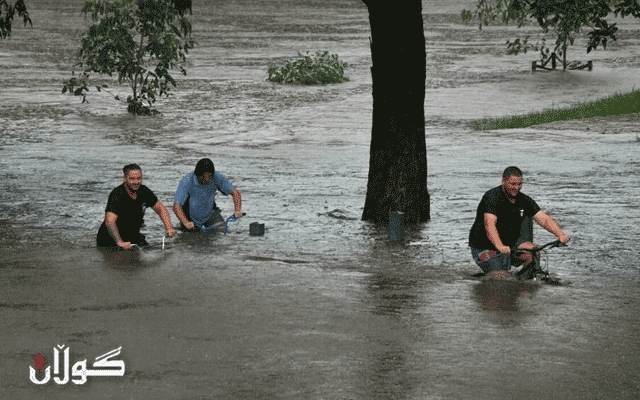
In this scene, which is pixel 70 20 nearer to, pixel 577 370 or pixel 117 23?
pixel 117 23

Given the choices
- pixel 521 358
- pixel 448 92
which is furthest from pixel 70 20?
pixel 521 358

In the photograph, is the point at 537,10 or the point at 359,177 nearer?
the point at 537,10

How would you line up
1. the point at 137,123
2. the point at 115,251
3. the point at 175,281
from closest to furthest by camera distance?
the point at 175,281 < the point at 115,251 < the point at 137,123

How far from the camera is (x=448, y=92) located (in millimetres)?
32875

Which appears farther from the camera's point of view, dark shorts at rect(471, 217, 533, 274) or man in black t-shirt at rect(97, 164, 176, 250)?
man in black t-shirt at rect(97, 164, 176, 250)

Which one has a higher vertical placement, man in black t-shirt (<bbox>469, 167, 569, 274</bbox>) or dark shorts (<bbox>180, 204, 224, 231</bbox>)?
man in black t-shirt (<bbox>469, 167, 569, 274</bbox>)

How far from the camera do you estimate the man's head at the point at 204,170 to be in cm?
1534

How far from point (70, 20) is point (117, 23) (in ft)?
87.7

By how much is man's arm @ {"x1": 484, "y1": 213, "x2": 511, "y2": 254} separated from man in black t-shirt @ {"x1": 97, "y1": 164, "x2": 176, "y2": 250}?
11.5 feet

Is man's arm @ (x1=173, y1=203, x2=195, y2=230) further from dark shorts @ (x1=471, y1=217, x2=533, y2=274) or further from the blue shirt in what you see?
dark shorts @ (x1=471, y1=217, x2=533, y2=274)

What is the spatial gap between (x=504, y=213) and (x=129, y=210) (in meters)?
4.22

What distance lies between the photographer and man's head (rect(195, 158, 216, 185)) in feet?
50.3

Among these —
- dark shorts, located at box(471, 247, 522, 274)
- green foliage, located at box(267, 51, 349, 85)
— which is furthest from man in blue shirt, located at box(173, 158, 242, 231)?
green foliage, located at box(267, 51, 349, 85)

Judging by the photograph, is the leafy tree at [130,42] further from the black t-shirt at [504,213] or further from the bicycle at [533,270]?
the bicycle at [533,270]
